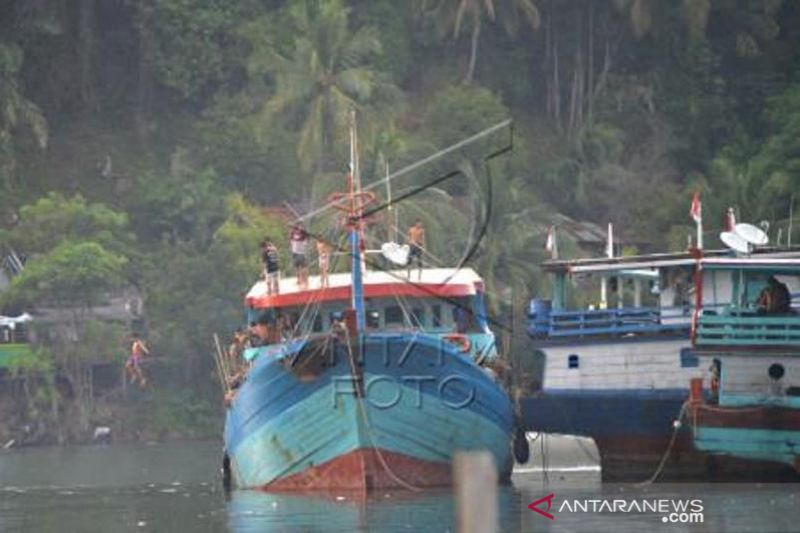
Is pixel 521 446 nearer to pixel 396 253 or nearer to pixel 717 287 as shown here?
pixel 396 253

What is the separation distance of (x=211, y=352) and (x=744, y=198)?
15095 millimetres

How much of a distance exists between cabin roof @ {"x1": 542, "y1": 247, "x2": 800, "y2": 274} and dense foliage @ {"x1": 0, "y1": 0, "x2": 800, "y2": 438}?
80.6ft

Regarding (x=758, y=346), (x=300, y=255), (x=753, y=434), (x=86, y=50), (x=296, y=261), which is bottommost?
(x=753, y=434)

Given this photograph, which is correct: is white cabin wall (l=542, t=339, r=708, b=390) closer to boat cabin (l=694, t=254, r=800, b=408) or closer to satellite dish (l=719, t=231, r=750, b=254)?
boat cabin (l=694, t=254, r=800, b=408)

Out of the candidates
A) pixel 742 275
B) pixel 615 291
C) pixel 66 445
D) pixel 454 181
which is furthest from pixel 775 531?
pixel 454 181

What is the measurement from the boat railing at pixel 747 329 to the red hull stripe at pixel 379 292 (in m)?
5.32

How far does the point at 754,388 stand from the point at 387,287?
676 cm

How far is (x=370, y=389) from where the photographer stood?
1656 inches

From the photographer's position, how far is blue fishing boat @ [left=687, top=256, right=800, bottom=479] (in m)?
40.3

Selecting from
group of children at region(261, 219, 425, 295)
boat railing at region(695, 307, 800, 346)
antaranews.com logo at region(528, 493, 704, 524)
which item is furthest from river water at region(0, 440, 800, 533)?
group of children at region(261, 219, 425, 295)

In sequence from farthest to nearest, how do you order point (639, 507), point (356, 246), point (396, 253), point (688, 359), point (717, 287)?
1. point (396, 253)
2. point (717, 287)
3. point (688, 359)
4. point (356, 246)
5. point (639, 507)

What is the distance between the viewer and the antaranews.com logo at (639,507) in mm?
35625

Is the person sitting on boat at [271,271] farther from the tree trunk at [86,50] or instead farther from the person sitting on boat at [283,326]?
the tree trunk at [86,50]

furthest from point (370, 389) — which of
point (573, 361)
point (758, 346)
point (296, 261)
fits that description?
point (758, 346)
